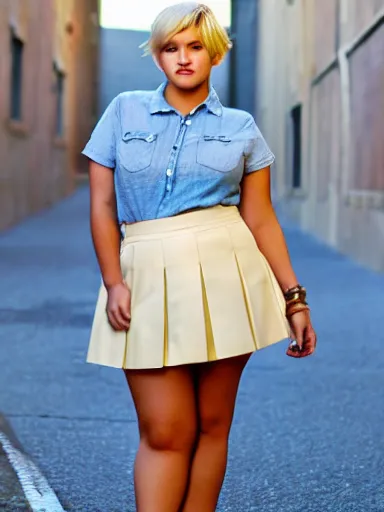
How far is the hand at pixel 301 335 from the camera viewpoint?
8.31ft

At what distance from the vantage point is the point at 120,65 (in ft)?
118

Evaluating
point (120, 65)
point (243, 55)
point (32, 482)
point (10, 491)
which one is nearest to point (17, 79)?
point (243, 55)

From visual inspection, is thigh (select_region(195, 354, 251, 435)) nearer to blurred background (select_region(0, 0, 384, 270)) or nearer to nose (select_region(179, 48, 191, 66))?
nose (select_region(179, 48, 191, 66))

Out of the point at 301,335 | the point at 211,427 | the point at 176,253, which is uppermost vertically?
the point at 176,253

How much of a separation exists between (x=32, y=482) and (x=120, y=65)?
109ft

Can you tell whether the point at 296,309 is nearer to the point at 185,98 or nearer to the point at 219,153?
the point at 219,153

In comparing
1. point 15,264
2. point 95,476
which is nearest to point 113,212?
point 95,476

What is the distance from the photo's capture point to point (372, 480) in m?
3.72

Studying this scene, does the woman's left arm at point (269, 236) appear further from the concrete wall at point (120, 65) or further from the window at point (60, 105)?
the concrete wall at point (120, 65)

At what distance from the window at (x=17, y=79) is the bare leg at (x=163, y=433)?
51.5 feet

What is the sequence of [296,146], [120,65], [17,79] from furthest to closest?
[120,65], [296,146], [17,79]

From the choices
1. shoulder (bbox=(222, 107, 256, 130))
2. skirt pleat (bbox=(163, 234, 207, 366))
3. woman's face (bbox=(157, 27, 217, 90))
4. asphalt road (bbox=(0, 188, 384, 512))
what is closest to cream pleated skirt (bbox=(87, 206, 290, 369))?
skirt pleat (bbox=(163, 234, 207, 366))

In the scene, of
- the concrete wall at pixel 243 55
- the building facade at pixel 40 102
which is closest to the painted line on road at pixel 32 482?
the building facade at pixel 40 102

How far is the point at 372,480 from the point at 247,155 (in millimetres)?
1722
